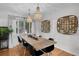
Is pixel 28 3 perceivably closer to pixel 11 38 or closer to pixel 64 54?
pixel 11 38

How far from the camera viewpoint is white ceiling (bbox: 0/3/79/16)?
1925mm

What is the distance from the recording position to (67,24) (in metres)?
1.94

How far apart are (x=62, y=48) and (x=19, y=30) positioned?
68 centimetres

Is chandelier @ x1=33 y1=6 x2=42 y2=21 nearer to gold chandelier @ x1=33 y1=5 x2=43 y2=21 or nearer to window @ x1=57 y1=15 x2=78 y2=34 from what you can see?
gold chandelier @ x1=33 y1=5 x2=43 y2=21

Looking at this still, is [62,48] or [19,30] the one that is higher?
[19,30]

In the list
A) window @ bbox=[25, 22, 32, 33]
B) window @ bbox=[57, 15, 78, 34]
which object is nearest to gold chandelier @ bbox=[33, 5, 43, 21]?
window @ bbox=[25, 22, 32, 33]

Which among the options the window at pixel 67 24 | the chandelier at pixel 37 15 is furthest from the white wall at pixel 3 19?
the window at pixel 67 24

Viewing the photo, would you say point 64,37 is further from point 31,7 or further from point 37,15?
point 31,7

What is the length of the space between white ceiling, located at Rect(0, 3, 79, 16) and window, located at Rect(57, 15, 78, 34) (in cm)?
15

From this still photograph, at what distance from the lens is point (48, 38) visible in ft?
6.39

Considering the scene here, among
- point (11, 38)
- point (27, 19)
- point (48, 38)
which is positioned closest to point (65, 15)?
point (48, 38)

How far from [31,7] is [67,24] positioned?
58 centimetres

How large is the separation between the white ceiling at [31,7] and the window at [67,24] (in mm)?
145

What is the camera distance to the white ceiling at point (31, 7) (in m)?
1.92
